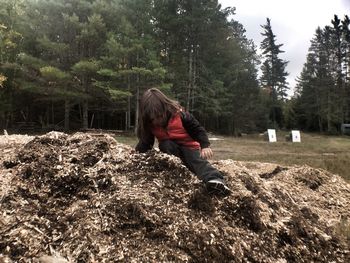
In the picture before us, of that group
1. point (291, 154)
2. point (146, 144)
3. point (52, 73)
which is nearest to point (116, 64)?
point (52, 73)

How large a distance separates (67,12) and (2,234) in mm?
23891

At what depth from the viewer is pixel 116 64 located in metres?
24.2

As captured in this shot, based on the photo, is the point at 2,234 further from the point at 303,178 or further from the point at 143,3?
the point at 143,3

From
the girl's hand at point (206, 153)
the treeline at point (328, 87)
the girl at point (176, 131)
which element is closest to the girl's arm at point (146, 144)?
the girl at point (176, 131)

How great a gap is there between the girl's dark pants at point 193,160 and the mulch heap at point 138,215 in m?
0.08

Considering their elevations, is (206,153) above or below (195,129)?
below

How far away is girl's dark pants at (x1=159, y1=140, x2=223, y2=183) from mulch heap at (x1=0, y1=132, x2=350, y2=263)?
0.27 ft

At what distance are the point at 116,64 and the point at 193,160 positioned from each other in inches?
805

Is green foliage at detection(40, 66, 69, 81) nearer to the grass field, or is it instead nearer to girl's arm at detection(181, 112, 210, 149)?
the grass field

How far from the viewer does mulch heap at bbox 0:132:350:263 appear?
11.5 feet

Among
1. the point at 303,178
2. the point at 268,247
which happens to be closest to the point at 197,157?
the point at 268,247

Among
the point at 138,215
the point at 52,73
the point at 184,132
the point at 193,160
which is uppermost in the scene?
the point at 52,73

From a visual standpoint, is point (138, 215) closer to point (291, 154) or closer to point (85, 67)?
point (291, 154)

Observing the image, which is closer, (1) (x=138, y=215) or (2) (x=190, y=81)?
(1) (x=138, y=215)
